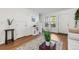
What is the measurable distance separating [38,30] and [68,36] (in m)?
0.50

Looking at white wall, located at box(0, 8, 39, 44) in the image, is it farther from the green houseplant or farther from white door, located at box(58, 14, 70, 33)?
white door, located at box(58, 14, 70, 33)

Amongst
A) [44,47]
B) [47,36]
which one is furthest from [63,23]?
[44,47]

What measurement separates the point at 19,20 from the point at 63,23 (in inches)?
27.8

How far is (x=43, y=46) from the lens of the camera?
4.98 feet

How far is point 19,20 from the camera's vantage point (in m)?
1.46

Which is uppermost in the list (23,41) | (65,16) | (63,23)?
(65,16)

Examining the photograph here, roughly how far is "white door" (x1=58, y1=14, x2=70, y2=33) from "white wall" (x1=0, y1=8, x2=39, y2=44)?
39 cm

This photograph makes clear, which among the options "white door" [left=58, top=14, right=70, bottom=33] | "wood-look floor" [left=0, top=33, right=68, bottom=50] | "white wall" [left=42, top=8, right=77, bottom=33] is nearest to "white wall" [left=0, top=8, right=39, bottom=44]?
"wood-look floor" [left=0, top=33, right=68, bottom=50]

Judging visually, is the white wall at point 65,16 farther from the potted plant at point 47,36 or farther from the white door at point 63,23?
the potted plant at point 47,36

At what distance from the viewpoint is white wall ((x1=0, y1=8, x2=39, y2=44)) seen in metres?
1.41

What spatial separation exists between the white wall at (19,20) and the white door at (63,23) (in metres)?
0.39

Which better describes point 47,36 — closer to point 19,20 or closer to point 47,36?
point 47,36
